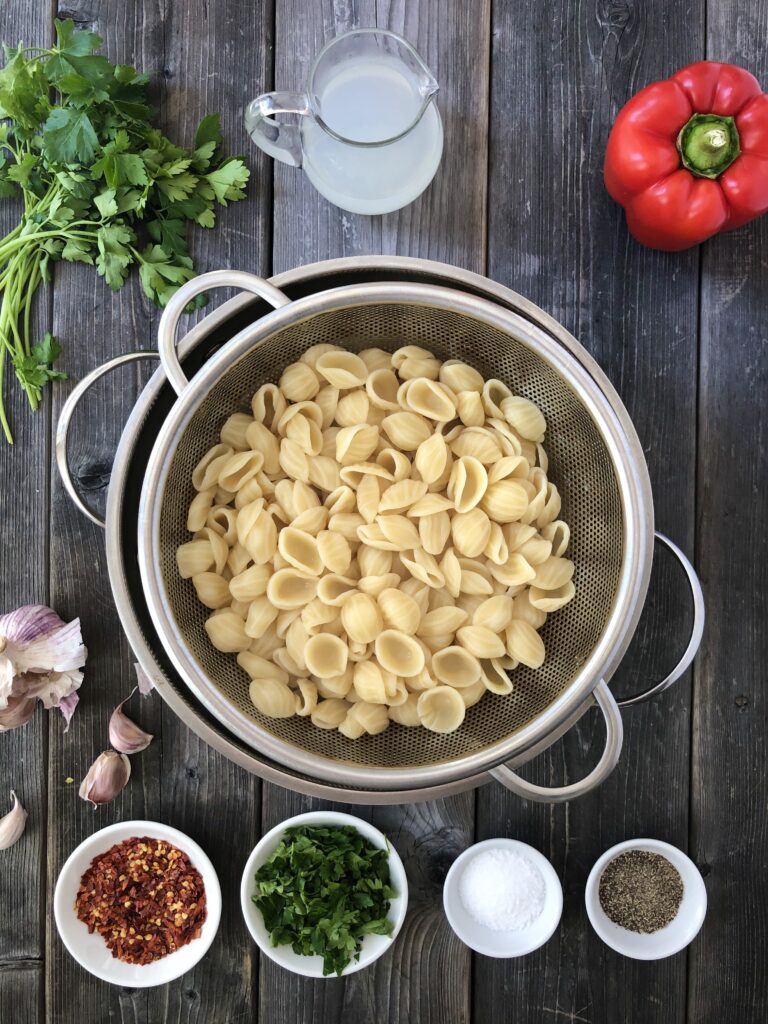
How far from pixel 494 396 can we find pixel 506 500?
181 mm

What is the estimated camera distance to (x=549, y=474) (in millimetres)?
1318

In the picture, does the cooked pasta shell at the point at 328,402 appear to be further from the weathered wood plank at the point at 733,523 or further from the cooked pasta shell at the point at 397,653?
the weathered wood plank at the point at 733,523

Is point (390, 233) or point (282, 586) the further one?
point (390, 233)

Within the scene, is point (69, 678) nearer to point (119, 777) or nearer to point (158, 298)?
point (119, 777)

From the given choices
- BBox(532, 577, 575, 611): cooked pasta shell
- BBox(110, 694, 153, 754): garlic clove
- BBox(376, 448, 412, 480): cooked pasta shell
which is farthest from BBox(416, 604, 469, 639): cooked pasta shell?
BBox(110, 694, 153, 754): garlic clove

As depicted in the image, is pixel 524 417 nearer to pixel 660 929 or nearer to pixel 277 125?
pixel 277 125

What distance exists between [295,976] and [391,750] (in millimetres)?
508

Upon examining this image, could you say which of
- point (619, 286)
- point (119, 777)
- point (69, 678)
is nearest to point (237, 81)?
point (619, 286)

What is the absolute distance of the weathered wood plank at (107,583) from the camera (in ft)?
4.62

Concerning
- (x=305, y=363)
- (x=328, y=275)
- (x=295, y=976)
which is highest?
(x=328, y=275)

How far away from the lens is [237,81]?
1410 millimetres

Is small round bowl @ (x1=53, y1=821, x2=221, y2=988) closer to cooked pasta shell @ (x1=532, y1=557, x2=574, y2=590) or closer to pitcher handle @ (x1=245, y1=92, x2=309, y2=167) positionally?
cooked pasta shell @ (x1=532, y1=557, x2=574, y2=590)

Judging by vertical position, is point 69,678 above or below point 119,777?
above

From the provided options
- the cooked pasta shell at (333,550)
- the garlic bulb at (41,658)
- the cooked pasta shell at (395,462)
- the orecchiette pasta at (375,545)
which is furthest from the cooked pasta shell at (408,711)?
the garlic bulb at (41,658)
